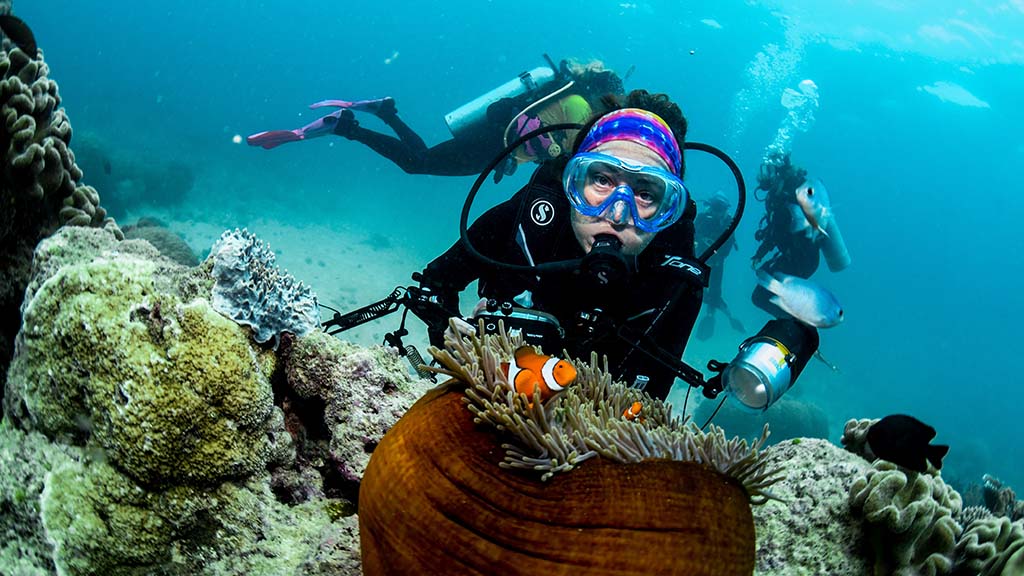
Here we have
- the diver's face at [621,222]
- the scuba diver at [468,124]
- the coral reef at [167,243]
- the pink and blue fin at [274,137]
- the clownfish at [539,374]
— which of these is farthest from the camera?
the scuba diver at [468,124]

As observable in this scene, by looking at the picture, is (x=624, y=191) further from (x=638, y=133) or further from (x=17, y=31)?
(x=17, y=31)

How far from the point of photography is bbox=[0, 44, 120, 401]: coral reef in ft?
9.95

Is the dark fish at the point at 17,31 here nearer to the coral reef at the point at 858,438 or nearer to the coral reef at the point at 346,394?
the coral reef at the point at 346,394

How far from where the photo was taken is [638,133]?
3.34m

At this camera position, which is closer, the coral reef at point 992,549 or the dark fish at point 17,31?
the coral reef at point 992,549

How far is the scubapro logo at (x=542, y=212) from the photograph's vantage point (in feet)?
11.5

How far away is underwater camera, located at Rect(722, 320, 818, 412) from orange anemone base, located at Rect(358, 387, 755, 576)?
1.07 meters

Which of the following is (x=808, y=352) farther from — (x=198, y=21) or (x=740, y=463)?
(x=198, y=21)

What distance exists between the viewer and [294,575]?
185 centimetres

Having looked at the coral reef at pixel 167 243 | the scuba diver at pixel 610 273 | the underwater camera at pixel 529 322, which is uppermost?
the coral reef at pixel 167 243

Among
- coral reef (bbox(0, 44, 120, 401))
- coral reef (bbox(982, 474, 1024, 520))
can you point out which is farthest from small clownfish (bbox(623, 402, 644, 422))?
coral reef (bbox(982, 474, 1024, 520))

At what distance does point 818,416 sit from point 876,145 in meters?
69.0

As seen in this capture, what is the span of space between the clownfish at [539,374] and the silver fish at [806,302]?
5.92 ft

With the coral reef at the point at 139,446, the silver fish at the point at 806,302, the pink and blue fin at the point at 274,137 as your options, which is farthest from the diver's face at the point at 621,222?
the pink and blue fin at the point at 274,137
